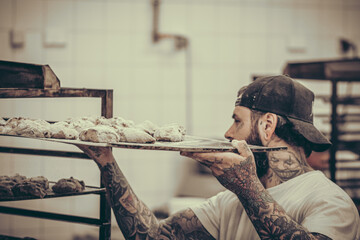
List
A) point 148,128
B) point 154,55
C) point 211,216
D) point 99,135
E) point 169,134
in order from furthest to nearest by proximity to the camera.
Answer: point 154,55
point 211,216
point 148,128
point 169,134
point 99,135

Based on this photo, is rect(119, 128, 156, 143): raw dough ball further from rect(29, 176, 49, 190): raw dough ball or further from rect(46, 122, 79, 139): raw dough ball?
rect(29, 176, 49, 190): raw dough ball

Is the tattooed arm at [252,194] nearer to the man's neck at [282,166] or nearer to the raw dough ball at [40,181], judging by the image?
the man's neck at [282,166]

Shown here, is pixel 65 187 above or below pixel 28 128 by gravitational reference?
below

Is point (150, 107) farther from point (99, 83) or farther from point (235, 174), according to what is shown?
point (235, 174)

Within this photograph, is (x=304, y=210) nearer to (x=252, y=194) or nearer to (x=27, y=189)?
(x=252, y=194)

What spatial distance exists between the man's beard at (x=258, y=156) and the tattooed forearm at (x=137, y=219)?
0.36 m

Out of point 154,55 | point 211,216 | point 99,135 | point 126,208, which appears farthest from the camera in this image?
point 154,55

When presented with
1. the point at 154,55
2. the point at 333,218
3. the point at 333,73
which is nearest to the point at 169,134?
the point at 333,218

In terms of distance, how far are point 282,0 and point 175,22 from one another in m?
1.08

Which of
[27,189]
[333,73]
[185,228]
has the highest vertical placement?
[333,73]

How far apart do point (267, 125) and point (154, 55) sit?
8.61ft

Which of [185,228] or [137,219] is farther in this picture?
[185,228]

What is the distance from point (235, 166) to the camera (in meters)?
1.38

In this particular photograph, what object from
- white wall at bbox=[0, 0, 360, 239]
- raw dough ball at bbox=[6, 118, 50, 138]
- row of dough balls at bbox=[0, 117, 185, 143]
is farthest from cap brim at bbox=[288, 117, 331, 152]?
white wall at bbox=[0, 0, 360, 239]
